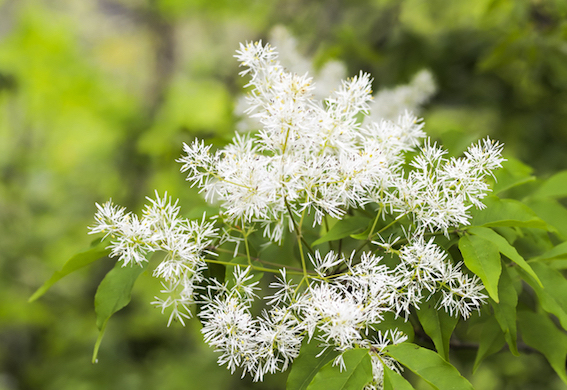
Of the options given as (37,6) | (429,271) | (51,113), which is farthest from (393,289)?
(37,6)

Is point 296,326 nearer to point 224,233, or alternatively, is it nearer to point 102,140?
point 224,233

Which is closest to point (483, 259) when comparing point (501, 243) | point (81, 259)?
point (501, 243)

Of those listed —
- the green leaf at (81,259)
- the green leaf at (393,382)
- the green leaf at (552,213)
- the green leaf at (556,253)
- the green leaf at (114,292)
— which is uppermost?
the green leaf at (552,213)

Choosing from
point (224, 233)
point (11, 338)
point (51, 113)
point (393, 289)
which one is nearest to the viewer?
point (393, 289)

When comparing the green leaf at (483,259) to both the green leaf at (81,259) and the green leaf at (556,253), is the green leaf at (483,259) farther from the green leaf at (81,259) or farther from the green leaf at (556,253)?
the green leaf at (81,259)

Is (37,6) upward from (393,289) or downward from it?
upward

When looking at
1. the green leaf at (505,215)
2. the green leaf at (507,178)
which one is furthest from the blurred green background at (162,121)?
the green leaf at (505,215)
